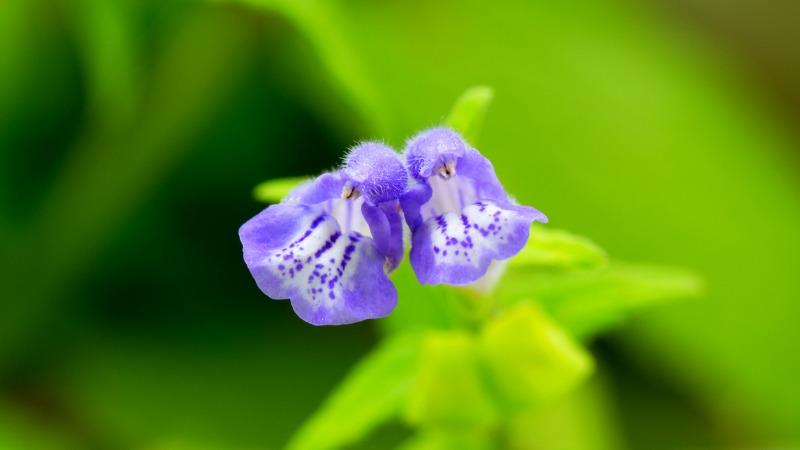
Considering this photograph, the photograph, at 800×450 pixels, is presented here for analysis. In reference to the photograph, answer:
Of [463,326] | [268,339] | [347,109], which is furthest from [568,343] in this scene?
[268,339]

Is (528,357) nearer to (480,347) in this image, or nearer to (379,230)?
(480,347)

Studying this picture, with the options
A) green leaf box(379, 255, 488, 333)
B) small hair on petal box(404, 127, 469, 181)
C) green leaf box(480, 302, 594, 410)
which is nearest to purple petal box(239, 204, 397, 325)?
small hair on petal box(404, 127, 469, 181)

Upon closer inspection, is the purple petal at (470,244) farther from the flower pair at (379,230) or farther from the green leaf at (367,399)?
the green leaf at (367,399)

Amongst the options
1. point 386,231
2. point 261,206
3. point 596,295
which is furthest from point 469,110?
point 261,206

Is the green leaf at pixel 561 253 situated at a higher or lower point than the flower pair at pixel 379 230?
higher

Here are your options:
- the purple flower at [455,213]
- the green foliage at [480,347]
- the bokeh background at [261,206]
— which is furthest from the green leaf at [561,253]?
the bokeh background at [261,206]

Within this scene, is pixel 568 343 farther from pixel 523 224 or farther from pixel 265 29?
pixel 265 29

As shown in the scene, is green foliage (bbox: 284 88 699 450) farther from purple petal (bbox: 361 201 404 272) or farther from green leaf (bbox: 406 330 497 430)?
purple petal (bbox: 361 201 404 272)

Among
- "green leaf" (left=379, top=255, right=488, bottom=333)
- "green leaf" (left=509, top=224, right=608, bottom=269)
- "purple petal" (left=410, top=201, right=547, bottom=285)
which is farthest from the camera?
"green leaf" (left=379, top=255, right=488, bottom=333)
